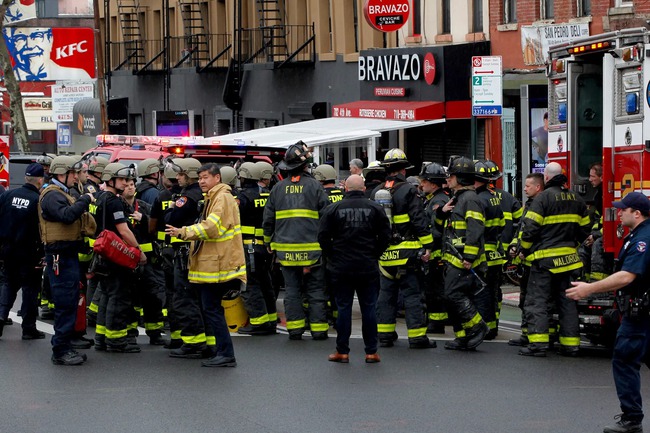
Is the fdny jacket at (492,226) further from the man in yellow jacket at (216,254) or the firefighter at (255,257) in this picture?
the man in yellow jacket at (216,254)

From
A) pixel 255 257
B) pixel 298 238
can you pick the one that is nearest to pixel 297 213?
pixel 298 238

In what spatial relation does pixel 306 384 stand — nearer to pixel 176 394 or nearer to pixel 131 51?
pixel 176 394

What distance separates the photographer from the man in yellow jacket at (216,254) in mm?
11883

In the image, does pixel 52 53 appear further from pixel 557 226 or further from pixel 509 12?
pixel 557 226

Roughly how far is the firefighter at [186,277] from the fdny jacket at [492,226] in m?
2.88

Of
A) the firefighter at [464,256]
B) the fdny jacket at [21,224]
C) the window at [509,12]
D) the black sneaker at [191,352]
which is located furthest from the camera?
the window at [509,12]

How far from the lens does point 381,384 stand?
11266mm

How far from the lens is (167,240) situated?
1351 cm

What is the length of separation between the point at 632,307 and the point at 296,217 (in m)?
5.29

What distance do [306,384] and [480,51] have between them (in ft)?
52.3

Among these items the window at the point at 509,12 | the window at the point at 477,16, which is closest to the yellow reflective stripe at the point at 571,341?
the window at the point at 509,12

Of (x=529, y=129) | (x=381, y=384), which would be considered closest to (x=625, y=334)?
(x=381, y=384)

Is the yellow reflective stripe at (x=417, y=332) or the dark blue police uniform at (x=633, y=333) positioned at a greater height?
the dark blue police uniform at (x=633, y=333)

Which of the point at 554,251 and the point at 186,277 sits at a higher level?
the point at 554,251
